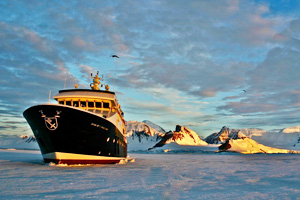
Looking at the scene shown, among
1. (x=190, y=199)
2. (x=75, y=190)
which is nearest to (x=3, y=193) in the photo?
(x=75, y=190)

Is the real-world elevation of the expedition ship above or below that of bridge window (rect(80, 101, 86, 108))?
below

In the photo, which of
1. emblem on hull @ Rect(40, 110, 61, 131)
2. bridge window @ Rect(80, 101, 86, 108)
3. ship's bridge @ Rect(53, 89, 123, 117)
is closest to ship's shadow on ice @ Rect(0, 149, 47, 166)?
ship's bridge @ Rect(53, 89, 123, 117)

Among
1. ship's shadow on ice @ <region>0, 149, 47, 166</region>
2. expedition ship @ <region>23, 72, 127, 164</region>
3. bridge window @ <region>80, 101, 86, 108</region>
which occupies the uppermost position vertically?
bridge window @ <region>80, 101, 86, 108</region>

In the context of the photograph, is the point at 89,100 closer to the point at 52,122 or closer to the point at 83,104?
the point at 83,104

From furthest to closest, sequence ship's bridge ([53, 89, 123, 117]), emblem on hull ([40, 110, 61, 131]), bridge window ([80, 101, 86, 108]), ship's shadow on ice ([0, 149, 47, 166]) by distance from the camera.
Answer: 1. ship's shadow on ice ([0, 149, 47, 166])
2. bridge window ([80, 101, 86, 108])
3. ship's bridge ([53, 89, 123, 117])
4. emblem on hull ([40, 110, 61, 131])

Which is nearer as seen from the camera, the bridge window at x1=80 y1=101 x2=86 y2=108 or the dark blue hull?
the dark blue hull

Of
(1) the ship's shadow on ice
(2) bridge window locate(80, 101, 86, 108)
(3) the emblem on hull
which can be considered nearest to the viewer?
(3) the emblem on hull

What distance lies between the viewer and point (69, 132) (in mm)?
20188

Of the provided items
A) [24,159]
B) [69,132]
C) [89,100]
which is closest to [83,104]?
[89,100]

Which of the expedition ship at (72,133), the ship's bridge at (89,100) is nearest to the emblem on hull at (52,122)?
the expedition ship at (72,133)

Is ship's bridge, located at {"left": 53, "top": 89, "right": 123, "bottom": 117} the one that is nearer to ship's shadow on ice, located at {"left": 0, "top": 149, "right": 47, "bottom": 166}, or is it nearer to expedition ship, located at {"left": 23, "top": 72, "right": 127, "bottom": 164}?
expedition ship, located at {"left": 23, "top": 72, "right": 127, "bottom": 164}

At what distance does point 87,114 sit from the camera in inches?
814

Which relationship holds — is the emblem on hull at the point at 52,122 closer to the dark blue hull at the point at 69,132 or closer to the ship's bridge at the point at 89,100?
the dark blue hull at the point at 69,132

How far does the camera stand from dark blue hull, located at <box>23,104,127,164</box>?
20.0m
